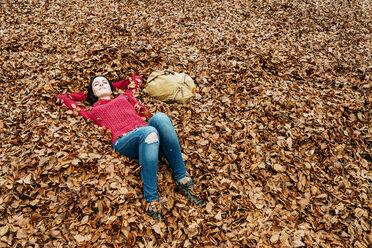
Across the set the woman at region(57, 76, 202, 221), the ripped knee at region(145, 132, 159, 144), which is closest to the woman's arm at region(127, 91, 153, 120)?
the woman at region(57, 76, 202, 221)

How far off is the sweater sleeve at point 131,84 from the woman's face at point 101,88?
1.67ft

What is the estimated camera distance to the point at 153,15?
282 inches

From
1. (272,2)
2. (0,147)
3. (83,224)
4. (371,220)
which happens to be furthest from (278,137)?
(272,2)

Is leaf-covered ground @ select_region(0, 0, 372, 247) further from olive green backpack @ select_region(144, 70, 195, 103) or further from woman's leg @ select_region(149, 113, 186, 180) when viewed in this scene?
woman's leg @ select_region(149, 113, 186, 180)

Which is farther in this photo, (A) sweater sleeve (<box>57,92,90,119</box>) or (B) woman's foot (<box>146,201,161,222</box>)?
(A) sweater sleeve (<box>57,92,90,119</box>)

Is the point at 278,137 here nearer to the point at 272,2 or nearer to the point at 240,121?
the point at 240,121

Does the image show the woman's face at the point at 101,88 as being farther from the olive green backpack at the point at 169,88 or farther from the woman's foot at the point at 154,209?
the woman's foot at the point at 154,209

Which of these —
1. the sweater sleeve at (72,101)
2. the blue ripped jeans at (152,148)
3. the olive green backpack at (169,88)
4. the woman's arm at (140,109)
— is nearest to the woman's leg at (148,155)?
the blue ripped jeans at (152,148)

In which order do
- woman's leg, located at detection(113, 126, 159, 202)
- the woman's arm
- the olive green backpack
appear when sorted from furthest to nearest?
1. the olive green backpack
2. the woman's arm
3. woman's leg, located at detection(113, 126, 159, 202)

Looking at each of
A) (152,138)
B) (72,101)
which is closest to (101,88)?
(72,101)

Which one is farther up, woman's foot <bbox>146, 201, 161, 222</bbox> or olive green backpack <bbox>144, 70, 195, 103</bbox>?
olive green backpack <bbox>144, 70, 195, 103</bbox>

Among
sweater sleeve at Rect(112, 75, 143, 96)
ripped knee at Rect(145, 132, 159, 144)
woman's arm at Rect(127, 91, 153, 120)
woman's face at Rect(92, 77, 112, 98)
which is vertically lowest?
woman's arm at Rect(127, 91, 153, 120)

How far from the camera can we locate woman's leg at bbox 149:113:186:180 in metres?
3.29

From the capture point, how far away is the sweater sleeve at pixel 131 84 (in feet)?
15.8
